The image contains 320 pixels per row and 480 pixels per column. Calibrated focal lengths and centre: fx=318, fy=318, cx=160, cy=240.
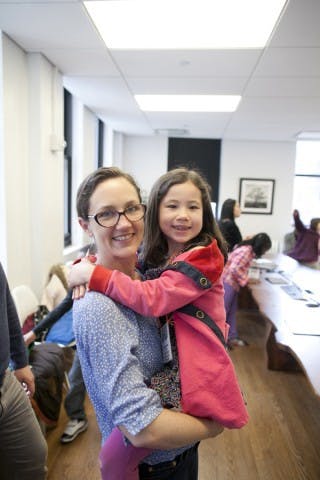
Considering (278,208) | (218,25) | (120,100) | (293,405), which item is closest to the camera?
(218,25)

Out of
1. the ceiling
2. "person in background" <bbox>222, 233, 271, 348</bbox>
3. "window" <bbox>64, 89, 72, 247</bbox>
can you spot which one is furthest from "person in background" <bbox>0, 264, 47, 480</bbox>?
"window" <bbox>64, 89, 72, 247</bbox>

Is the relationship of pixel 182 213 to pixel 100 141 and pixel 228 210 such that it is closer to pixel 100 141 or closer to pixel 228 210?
pixel 228 210

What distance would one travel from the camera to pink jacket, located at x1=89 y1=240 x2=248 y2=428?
84cm

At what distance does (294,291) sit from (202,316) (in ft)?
9.91

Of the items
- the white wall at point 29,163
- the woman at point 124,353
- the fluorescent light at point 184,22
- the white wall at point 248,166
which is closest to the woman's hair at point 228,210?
the fluorescent light at point 184,22

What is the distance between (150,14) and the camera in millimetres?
2109

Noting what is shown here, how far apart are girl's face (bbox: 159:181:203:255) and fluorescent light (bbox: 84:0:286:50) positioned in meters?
1.48

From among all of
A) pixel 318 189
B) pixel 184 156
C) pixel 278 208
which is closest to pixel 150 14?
pixel 184 156

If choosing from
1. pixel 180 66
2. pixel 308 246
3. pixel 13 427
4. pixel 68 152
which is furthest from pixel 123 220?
pixel 308 246

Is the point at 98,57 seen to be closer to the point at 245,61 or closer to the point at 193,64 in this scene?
the point at 193,64

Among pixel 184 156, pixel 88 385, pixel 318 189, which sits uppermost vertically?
pixel 184 156

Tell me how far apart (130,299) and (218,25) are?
2241 millimetres

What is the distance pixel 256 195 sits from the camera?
7.10 metres

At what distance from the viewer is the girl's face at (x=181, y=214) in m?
1.18
